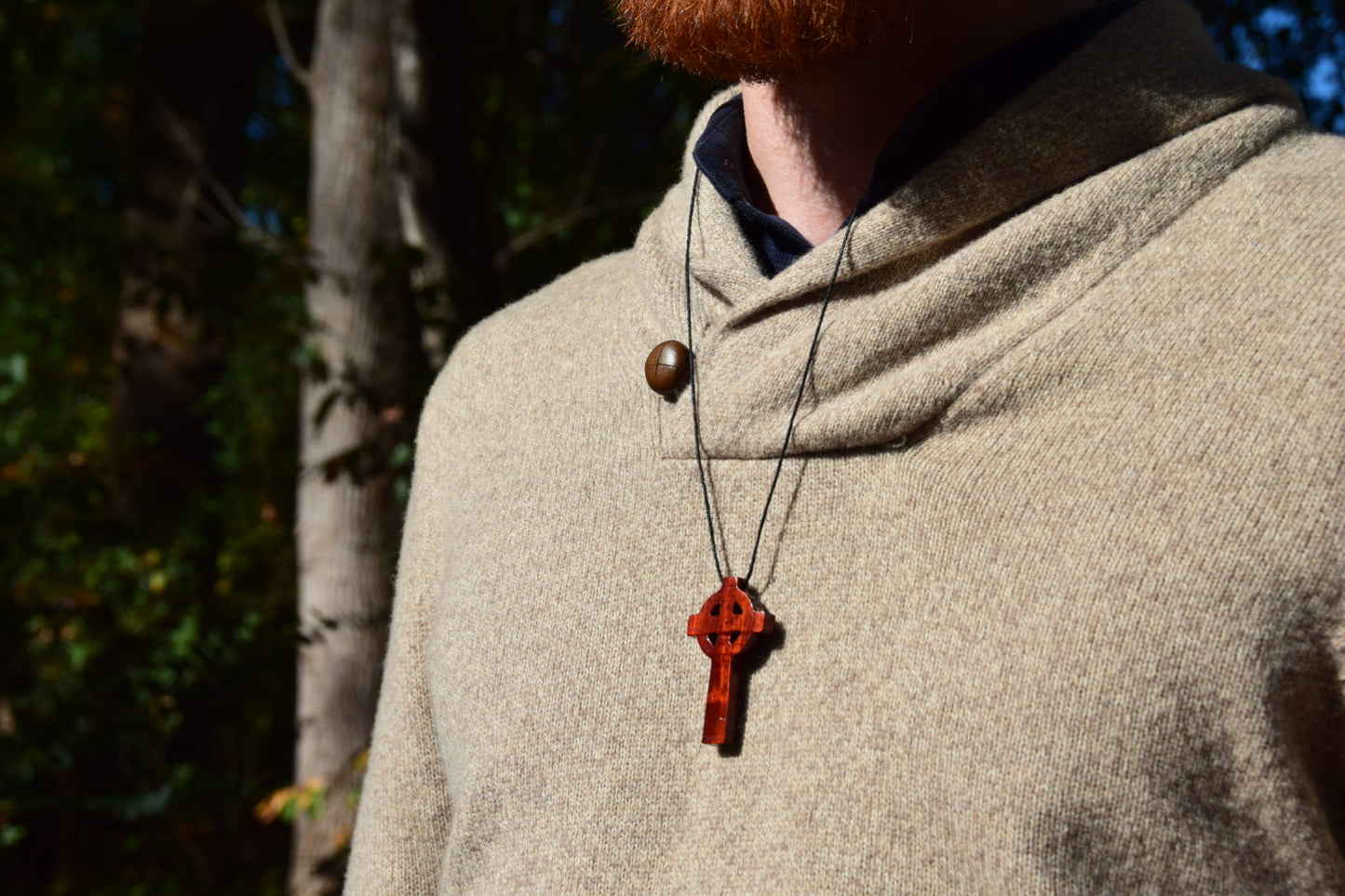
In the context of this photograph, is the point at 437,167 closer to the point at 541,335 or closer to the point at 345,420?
the point at 345,420

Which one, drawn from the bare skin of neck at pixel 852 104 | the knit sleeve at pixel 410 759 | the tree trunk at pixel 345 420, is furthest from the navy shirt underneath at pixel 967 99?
the tree trunk at pixel 345 420

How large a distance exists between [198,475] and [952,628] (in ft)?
13.8

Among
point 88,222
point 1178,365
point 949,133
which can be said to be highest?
point 88,222

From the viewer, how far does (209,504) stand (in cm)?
463

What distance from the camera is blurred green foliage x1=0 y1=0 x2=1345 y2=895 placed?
323 centimetres

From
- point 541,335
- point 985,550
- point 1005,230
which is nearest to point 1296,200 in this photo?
point 1005,230

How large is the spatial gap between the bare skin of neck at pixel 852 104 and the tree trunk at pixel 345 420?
7.20 ft

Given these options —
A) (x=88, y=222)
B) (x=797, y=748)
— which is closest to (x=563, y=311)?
(x=797, y=748)

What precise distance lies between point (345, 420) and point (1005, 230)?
9.27ft

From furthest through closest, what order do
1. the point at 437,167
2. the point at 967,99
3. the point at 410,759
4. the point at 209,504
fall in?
the point at 209,504, the point at 437,167, the point at 410,759, the point at 967,99

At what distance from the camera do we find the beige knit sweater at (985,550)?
83cm

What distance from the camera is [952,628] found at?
3.02 feet

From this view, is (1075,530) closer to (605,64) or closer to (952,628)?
(952,628)

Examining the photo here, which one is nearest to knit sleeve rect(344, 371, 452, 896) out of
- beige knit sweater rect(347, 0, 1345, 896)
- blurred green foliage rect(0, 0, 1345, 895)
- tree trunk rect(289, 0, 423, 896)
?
beige knit sweater rect(347, 0, 1345, 896)
